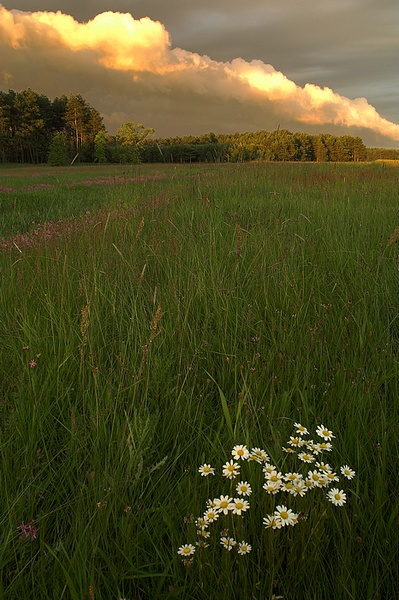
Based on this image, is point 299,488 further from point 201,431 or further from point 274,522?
point 201,431

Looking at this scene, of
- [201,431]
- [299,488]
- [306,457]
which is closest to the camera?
[299,488]

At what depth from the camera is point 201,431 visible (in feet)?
5.56

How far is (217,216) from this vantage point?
194 inches

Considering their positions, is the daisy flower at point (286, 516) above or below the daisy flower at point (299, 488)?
below

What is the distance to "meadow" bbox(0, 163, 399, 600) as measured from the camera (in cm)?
117

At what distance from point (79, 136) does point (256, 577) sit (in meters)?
60.5

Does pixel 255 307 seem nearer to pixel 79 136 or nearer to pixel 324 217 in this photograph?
pixel 324 217

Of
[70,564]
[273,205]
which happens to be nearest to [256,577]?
[70,564]

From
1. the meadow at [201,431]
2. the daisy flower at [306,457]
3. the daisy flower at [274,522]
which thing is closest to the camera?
the daisy flower at [274,522]

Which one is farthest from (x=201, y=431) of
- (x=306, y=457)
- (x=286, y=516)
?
(x=286, y=516)

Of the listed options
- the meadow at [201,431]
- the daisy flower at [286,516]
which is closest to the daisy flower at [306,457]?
the meadow at [201,431]

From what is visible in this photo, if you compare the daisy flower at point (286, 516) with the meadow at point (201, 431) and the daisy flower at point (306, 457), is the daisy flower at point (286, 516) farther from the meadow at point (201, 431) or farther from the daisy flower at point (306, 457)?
the daisy flower at point (306, 457)

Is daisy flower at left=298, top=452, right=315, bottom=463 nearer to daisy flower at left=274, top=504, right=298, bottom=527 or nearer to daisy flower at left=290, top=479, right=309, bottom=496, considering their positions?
daisy flower at left=290, top=479, right=309, bottom=496

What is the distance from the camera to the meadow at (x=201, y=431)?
117cm
